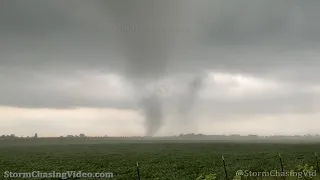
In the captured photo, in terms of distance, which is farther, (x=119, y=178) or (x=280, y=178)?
(x=119, y=178)

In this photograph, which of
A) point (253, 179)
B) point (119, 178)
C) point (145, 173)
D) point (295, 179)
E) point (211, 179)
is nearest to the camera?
point (211, 179)

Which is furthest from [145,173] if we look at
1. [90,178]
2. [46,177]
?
[46,177]

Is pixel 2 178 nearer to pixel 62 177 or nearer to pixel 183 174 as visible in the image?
pixel 62 177

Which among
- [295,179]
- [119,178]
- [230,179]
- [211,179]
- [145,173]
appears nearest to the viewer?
[211,179]

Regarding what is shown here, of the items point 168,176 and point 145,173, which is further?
point 145,173

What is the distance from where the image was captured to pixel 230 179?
33.2 meters

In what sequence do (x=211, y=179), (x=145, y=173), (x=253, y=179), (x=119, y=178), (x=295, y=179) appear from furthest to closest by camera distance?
(x=145, y=173) < (x=119, y=178) < (x=253, y=179) < (x=295, y=179) < (x=211, y=179)

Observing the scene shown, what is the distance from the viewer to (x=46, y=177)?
40.8 metres

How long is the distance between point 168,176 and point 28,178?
16.7 meters

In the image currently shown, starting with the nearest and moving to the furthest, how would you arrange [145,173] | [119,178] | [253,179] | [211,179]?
1. [211,179]
2. [253,179]
3. [119,178]
4. [145,173]

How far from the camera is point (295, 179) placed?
23703mm

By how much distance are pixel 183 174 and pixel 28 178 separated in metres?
18.5

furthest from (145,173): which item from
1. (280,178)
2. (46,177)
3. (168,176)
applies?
(280,178)

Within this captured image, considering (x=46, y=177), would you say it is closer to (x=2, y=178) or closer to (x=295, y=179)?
(x=2, y=178)
